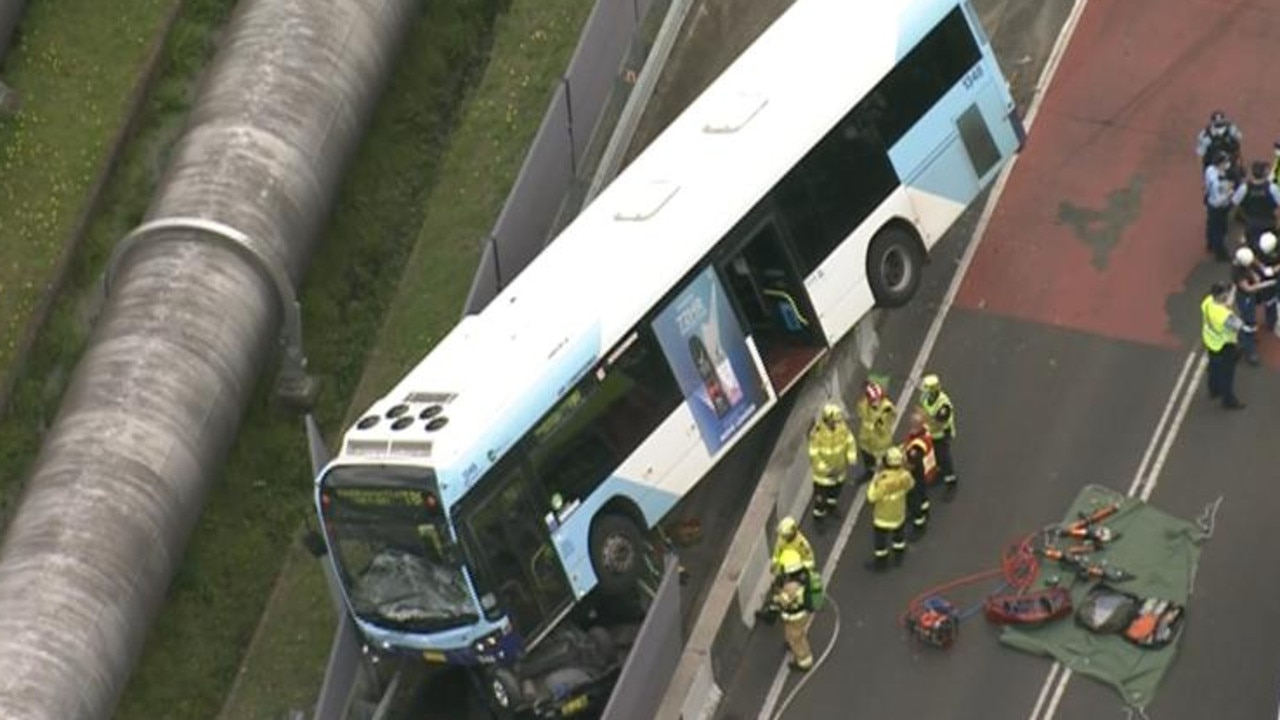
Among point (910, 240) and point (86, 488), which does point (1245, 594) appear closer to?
point (910, 240)

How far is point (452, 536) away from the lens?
31141 millimetres

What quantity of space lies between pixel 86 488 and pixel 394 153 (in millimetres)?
7723

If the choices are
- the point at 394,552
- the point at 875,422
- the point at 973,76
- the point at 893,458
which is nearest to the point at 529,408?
the point at 394,552

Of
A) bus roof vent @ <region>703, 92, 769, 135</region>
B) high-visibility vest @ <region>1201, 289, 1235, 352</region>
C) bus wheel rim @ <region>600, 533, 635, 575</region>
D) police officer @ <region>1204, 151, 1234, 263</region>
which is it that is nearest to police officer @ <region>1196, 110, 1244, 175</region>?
police officer @ <region>1204, 151, 1234, 263</region>

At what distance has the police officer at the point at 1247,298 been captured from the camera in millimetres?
33969

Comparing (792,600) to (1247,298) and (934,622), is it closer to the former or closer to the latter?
(934,622)

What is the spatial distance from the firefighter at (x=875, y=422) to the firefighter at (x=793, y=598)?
2.01 metres

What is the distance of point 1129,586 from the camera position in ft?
107

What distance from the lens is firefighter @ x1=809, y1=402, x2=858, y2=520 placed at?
33.0m

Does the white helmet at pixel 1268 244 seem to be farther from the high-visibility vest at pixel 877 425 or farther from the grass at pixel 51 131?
the grass at pixel 51 131

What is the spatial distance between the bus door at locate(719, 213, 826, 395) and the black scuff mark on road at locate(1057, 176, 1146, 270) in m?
4.13

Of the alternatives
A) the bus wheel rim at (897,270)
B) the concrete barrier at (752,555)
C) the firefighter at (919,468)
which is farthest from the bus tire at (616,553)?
the bus wheel rim at (897,270)

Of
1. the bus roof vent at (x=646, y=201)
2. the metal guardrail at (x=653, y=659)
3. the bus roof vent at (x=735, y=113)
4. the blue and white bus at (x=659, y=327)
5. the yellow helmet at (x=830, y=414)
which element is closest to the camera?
the metal guardrail at (x=653, y=659)

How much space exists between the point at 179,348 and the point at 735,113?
7.69 meters
